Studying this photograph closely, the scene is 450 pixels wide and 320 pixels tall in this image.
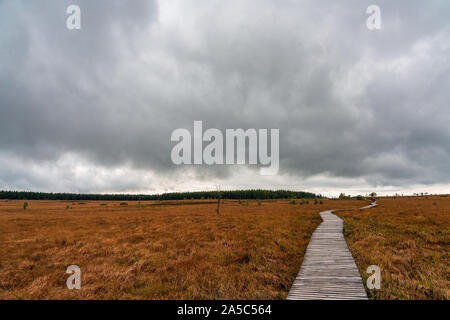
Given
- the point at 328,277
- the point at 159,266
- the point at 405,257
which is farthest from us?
the point at 159,266

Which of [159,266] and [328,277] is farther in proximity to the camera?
[159,266]

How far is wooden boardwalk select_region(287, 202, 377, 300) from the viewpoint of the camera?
22.9 feet

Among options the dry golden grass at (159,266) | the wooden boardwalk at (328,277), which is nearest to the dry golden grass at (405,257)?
the wooden boardwalk at (328,277)

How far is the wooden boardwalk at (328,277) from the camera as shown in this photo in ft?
22.9

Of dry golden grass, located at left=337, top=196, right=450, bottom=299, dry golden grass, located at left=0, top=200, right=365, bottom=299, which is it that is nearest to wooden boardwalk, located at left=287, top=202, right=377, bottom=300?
dry golden grass, located at left=337, top=196, right=450, bottom=299

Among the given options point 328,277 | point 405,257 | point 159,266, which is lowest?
point 159,266

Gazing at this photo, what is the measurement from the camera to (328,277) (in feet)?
26.9

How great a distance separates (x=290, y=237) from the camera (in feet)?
54.6

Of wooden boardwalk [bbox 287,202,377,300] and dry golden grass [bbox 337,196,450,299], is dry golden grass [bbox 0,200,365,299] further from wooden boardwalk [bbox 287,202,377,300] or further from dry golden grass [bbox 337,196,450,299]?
dry golden grass [bbox 337,196,450,299]

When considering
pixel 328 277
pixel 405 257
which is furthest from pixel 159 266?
pixel 405 257

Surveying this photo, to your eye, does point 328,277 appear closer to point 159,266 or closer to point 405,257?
point 405,257

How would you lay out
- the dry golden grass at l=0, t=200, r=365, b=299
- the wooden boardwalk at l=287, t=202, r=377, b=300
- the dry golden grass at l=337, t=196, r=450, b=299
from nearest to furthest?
the wooden boardwalk at l=287, t=202, r=377, b=300
the dry golden grass at l=337, t=196, r=450, b=299
the dry golden grass at l=0, t=200, r=365, b=299
